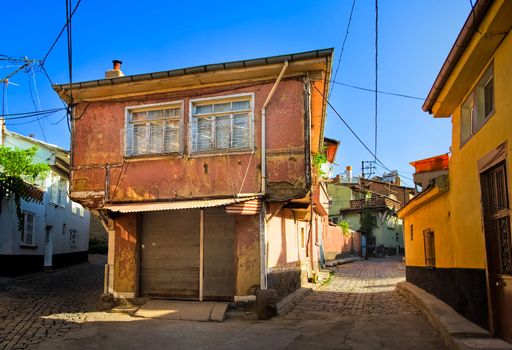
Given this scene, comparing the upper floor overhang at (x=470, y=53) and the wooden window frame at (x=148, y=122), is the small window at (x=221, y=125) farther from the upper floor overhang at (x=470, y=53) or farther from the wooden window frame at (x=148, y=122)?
the upper floor overhang at (x=470, y=53)

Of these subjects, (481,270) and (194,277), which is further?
(194,277)

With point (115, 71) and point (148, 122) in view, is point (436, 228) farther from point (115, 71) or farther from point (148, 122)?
point (115, 71)

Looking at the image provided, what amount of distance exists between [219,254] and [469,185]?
19.3 ft

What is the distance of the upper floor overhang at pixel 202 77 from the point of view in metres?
10.5

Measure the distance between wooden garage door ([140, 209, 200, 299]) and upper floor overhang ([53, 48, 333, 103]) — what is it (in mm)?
3232

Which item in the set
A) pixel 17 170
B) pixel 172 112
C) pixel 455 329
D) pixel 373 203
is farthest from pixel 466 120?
pixel 373 203

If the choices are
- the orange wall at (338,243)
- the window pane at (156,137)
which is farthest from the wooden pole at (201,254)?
the orange wall at (338,243)

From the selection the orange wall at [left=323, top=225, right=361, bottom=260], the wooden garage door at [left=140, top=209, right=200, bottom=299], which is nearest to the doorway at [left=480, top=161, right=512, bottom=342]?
the wooden garage door at [left=140, top=209, right=200, bottom=299]

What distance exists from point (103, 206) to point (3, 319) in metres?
3.36

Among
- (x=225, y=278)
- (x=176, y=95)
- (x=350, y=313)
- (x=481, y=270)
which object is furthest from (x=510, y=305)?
(x=176, y=95)

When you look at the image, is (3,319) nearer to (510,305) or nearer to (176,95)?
(176,95)

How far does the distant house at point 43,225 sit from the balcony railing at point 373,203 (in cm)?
2656

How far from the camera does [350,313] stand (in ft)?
35.2

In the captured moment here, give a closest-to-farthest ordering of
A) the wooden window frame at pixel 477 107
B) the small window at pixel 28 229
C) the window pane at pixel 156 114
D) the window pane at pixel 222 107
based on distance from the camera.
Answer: the wooden window frame at pixel 477 107 → the window pane at pixel 222 107 → the window pane at pixel 156 114 → the small window at pixel 28 229
